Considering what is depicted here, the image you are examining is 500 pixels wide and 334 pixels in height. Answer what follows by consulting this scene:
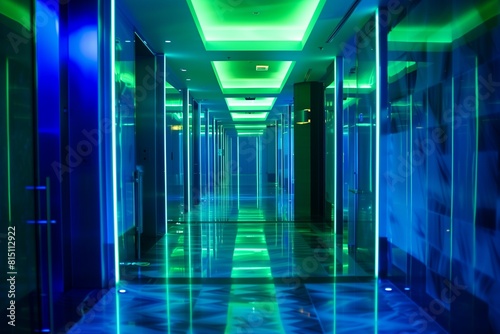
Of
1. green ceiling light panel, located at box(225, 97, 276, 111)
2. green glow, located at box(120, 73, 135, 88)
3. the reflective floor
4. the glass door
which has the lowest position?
the reflective floor

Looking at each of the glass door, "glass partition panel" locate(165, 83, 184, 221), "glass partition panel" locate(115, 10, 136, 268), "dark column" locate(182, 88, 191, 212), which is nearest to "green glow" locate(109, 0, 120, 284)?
"glass partition panel" locate(115, 10, 136, 268)

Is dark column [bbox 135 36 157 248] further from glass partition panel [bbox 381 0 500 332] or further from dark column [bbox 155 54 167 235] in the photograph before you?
glass partition panel [bbox 381 0 500 332]

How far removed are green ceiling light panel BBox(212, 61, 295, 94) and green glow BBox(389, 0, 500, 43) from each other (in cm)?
542

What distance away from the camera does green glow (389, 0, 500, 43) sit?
310 centimetres

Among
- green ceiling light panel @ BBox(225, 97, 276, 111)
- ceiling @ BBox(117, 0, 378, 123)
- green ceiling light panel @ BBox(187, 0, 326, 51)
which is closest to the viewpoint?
ceiling @ BBox(117, 0, 378, 123)

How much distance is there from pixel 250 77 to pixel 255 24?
4708 mm

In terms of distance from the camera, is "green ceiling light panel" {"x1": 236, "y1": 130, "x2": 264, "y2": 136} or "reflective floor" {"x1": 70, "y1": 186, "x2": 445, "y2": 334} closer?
"reflective floor" {"x1": 70, "y1": 186, "x2": 445, "y2": 334}

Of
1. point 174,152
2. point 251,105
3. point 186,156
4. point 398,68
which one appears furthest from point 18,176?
point 251,105

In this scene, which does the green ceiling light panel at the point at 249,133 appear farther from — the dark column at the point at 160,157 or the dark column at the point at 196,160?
the dark column at the point at 160,157

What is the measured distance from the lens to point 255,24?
7809 mm

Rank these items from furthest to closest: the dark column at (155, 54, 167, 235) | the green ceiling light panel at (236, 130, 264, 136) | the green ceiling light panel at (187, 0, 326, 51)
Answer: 1. the green ceiling light panel at (236, 130, 264, 136)
2. the dark column at (155, 54, 167, 235)
3. the green ceiling light panel at (187, 0, 326, 51)

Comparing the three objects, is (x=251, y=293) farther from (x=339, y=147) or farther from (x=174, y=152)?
(x=174, y=152)

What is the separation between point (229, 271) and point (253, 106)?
1236 centimetres

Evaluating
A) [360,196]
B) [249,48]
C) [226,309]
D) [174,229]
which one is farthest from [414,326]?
[174,229]
